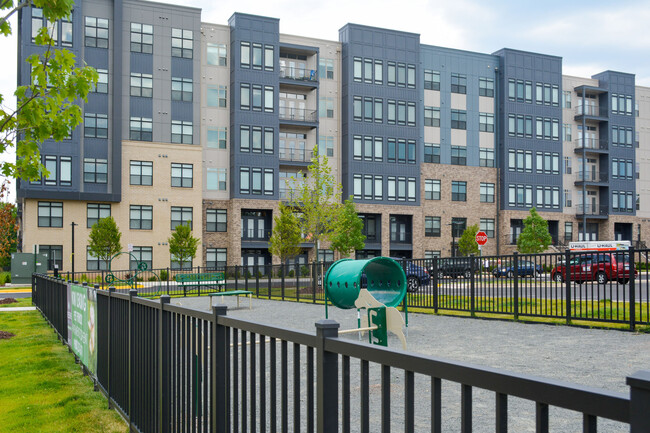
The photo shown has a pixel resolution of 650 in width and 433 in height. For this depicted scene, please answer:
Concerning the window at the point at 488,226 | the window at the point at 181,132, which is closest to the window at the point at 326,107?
the window at the point at 181,132

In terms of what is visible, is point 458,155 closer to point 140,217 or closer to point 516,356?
point 140,217

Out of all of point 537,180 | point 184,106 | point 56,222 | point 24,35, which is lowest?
point 56,222

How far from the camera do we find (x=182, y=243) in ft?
165

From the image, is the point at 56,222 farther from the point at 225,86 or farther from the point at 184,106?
the point at 225,86

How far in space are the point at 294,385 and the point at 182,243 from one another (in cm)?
4842

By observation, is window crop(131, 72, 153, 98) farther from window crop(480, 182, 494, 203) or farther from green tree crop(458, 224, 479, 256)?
window crop(480, 182, 494, 203)

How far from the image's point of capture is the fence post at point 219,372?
4.17 m

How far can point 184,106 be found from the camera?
5419 centimetres

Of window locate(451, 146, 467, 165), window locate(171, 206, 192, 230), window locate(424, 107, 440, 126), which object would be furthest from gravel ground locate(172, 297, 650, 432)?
window locate(451, 146, 467, 165)

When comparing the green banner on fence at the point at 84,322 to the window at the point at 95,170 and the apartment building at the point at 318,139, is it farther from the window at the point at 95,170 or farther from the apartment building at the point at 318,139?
the window at the point at 95,170

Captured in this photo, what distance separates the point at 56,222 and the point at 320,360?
51.1 metres

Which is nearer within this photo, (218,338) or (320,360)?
(320,360)

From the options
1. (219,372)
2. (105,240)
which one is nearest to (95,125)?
(105,240)

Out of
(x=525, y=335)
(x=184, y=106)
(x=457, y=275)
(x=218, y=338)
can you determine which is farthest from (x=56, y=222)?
(x=218, y=338)
